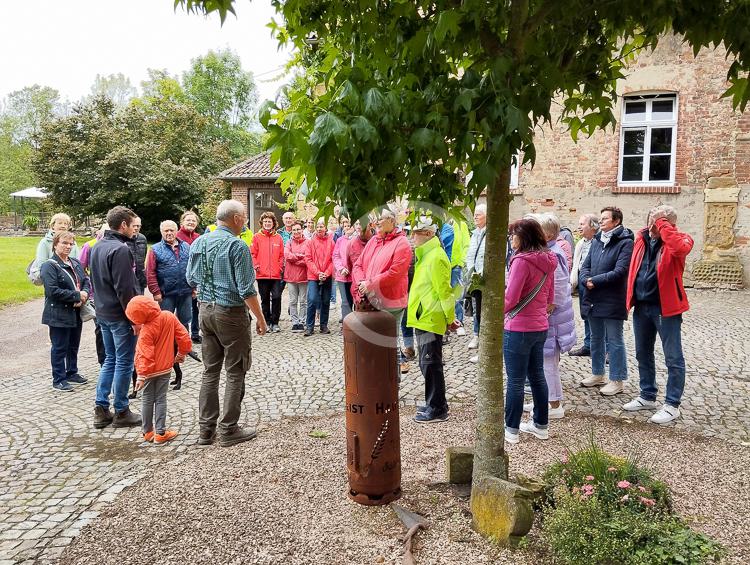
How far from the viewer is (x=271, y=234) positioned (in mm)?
10602

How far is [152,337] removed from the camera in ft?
17.7

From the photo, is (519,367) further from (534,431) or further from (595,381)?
(595,381)

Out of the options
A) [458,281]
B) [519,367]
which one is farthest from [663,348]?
[458,281]

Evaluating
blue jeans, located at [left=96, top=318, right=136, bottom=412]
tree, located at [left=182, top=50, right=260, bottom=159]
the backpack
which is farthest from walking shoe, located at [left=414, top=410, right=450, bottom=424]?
tree, located at [left=182, top=50, right=260, bottom=159]

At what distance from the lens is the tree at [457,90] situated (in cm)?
262

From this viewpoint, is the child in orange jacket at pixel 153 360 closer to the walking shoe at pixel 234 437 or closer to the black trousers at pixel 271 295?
the walking shoe at pixel 234 437

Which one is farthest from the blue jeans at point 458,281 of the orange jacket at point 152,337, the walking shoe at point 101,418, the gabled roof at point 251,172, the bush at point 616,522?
the gabled roof at point 251,172

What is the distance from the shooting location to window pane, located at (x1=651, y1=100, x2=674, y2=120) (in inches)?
587

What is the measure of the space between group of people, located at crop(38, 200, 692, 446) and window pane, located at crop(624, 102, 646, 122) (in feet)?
32.2

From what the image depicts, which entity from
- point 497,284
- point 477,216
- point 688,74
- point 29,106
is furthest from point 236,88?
point 497,284

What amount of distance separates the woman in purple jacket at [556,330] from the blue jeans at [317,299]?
5.18m


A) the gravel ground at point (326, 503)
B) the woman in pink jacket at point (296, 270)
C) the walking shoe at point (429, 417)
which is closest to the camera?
the gravel ground at point (326, 503)

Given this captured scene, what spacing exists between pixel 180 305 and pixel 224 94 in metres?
62.6

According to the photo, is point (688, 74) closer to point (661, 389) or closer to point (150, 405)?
point (661, 389)
